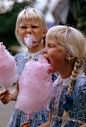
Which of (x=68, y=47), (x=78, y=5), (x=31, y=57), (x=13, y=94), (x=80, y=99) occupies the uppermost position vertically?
(x=78, y=5)

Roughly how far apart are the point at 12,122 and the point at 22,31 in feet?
3.28

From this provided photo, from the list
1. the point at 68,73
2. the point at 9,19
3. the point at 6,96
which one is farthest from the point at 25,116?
the point at 9,19

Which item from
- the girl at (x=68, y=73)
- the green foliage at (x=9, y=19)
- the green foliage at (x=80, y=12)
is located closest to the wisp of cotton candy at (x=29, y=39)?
the girl at (x=68, y=73)

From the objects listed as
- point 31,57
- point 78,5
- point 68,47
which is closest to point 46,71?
point 68,47

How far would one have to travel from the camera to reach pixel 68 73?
1254 millimetres

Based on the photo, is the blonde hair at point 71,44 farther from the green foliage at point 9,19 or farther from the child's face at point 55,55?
the green foliage at point 9,19

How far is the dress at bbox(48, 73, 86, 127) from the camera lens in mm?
1145

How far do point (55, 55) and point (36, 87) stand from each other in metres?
0.28

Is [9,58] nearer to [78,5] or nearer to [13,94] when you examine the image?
[13,94]

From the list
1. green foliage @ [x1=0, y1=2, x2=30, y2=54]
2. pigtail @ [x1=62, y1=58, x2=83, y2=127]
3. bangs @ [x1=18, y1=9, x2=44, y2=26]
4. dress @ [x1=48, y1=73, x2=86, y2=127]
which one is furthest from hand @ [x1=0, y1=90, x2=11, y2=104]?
green foliage @ [x1=0, y1=2, x2=30, y2=54]

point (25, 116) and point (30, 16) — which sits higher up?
point (30, 16)

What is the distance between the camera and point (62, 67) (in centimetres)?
124

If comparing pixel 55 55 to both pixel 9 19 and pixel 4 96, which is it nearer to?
pixel 4 96

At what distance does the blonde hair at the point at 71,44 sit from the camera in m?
1.18
